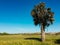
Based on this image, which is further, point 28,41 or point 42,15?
point 42,15

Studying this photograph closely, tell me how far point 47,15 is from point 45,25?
11.8ft

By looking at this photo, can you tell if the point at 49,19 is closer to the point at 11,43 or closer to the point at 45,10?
the point at 45,10

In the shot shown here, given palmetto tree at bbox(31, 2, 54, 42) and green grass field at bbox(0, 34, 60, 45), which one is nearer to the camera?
green grass field at bbox(0, 34, 60, 45)

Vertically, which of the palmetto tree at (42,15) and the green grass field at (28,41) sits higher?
the palmetto tree at (42,15)

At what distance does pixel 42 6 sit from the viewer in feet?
197

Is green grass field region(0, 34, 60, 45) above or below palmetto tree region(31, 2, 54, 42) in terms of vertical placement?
below

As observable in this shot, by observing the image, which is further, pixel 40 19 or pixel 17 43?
pixel 40 19

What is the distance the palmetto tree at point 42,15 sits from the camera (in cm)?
5947

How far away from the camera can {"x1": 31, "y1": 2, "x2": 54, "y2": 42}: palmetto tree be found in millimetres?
59469

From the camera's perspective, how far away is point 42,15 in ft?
196

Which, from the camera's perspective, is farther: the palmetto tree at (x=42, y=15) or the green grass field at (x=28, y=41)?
the palmetto tree at (x=42, y=15)

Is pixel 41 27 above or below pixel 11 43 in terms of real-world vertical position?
above

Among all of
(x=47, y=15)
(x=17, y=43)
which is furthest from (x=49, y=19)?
(x=17, y=43)

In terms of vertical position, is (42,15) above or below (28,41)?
above
